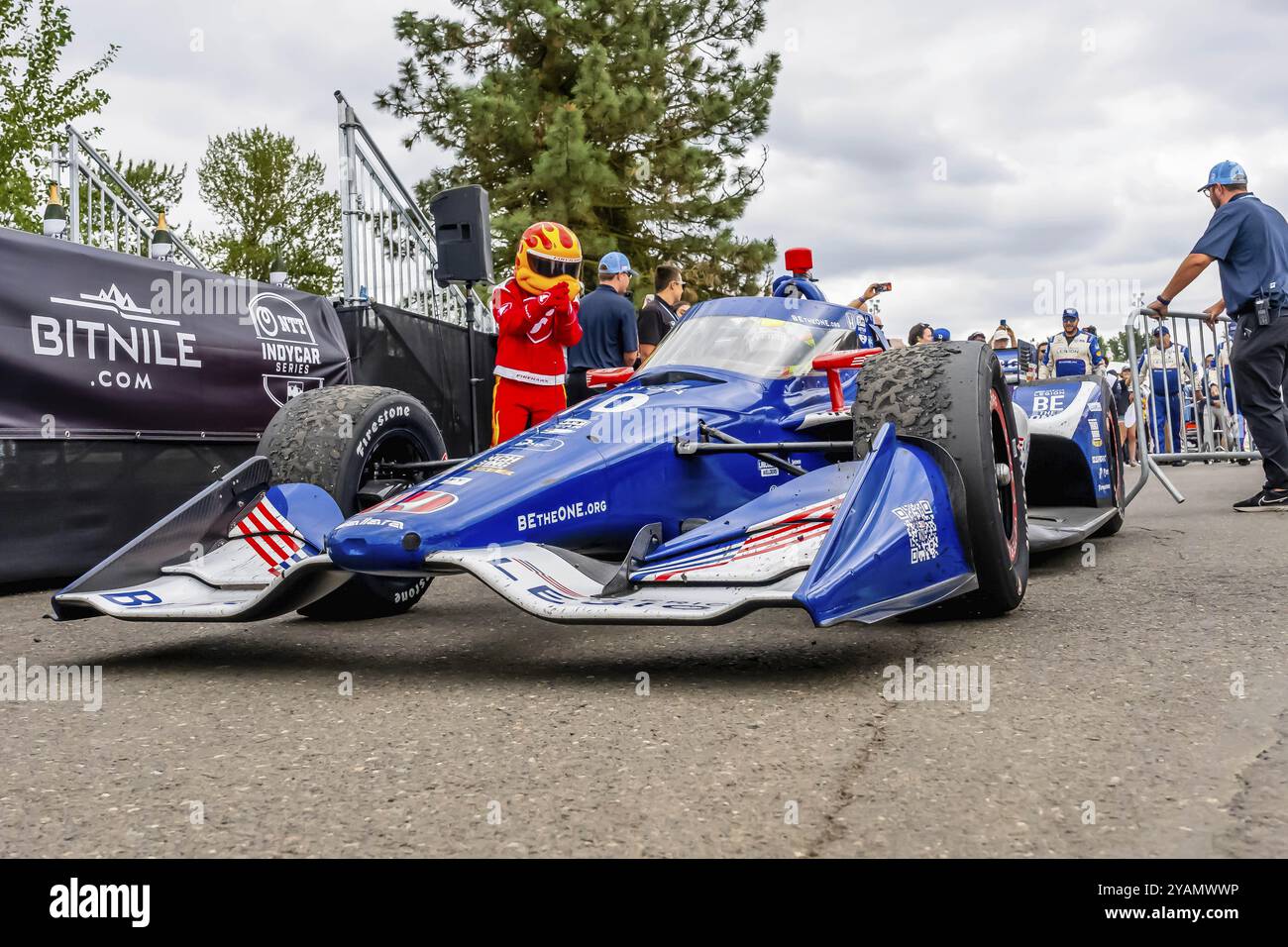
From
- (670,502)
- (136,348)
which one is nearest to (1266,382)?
(670,502)

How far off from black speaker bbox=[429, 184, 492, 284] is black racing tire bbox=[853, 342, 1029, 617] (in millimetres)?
3270

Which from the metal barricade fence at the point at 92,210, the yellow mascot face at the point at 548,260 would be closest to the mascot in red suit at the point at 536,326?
the yellow mascot face at the point at 548,260

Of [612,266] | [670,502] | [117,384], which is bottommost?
[670,502]

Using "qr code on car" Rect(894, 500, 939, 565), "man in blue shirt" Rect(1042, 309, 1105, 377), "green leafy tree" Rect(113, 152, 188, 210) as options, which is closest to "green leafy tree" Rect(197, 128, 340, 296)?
"green leafy tree" Rect(113, 152, 188, 210)

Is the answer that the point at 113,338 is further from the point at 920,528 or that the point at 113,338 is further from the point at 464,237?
the point at 920,528

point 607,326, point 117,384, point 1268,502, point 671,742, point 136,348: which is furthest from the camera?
point 607,326

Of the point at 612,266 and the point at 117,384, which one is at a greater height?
the point at 612,266

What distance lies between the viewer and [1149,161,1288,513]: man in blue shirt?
7379mm

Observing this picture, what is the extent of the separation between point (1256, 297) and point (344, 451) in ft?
19.0

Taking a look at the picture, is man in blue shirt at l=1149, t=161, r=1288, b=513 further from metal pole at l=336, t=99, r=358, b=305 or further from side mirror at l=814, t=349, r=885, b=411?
metal pole at l=336, t=99, r=358, b=305

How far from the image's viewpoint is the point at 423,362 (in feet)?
29.6

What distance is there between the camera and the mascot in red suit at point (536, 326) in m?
6.04

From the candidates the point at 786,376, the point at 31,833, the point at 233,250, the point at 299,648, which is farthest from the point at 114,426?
the point at 233,250
